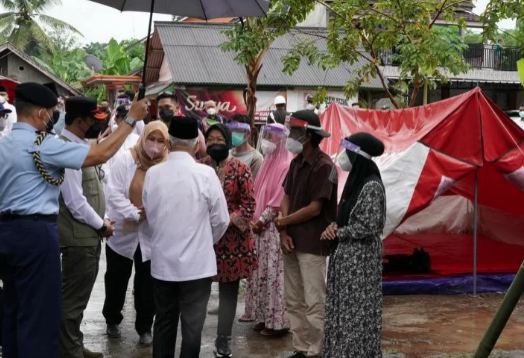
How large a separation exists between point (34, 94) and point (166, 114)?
3.51m

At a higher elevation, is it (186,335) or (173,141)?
(173,141)

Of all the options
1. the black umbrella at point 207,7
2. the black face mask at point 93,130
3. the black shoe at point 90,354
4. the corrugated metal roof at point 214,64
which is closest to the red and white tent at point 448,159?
the black umbrella at point 207,7

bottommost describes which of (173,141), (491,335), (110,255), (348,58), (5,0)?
(110,255)

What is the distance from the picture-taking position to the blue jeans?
5.00m

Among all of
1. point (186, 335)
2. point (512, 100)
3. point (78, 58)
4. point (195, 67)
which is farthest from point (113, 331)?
point (78, 58)

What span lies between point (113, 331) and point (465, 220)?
709cm

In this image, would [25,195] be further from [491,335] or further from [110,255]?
[491,335]

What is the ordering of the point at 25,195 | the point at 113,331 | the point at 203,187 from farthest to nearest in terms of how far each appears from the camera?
1. the point at 113,331
2. the point at 203,187
3. the point at 25,195

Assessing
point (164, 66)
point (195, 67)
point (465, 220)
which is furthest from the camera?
point (164, 66)

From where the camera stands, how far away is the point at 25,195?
4996mm

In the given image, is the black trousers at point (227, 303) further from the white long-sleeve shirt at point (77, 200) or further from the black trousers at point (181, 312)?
the white long-sleeve shirt at point (77, 200)

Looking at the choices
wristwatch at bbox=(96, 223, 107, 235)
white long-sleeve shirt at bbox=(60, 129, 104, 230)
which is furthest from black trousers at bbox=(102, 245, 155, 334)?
white long-sleeve shirt at bbox=(60, 129, 104, 230)

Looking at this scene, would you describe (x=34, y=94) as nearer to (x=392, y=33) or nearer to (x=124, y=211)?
(x=124, y=211)

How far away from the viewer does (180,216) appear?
5441 mm
